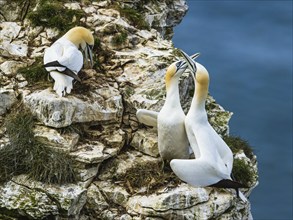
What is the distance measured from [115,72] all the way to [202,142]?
2.59m

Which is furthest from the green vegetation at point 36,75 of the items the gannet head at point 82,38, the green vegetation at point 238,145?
the green vegetation at point 238,145

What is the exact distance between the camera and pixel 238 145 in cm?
1407

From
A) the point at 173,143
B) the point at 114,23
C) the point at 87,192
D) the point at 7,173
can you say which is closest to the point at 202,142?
the point at 173,143

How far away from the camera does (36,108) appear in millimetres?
12594

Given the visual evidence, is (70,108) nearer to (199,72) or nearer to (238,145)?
(199,72)

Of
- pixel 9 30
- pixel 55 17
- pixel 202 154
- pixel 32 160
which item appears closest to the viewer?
pixel 202 154

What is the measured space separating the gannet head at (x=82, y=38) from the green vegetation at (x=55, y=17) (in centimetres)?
117

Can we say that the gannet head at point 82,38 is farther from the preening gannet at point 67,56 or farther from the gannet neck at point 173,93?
the gannet neck at point 173,93

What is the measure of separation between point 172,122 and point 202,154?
78cm

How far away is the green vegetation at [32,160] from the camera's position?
475 inches

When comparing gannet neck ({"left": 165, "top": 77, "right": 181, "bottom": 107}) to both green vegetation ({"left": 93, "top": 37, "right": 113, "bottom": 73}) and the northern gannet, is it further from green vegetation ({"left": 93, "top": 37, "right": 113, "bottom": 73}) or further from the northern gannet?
green vegetation ({"left": 93, "top": 37, "right": 113, "bottom": 73})

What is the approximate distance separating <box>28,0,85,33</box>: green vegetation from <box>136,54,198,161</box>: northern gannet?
2.93 metres

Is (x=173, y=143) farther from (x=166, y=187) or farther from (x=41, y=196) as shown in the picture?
(x=41, y=196)

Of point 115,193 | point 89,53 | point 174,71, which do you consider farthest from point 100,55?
point 115,193
